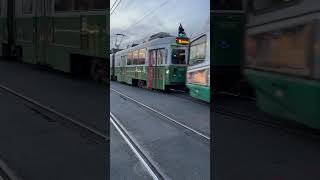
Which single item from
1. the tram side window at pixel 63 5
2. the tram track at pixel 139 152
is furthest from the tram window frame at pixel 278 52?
the tram side window at pixel 63 5

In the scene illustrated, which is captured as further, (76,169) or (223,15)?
(76,169)

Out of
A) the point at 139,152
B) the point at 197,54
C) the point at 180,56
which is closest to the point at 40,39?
the point at 139,152

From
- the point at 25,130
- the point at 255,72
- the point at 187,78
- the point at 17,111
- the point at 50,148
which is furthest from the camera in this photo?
the point at 17,111

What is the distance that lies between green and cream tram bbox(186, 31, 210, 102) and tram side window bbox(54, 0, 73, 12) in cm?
143

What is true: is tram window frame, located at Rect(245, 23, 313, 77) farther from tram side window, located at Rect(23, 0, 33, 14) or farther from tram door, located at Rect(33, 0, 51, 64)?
tram side window, located at Rect(23, 0, 33, 14)

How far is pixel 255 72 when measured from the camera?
27.0 inches

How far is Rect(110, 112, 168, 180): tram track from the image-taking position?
5.92 ft

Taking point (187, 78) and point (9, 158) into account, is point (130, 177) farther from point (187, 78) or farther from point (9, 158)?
point (9, 158)

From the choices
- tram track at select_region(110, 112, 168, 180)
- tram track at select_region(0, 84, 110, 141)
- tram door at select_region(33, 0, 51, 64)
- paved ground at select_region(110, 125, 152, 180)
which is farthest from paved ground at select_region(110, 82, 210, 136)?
tram door at select_region(33, 0, 51, 64)

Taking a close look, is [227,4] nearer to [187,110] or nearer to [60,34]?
[187,110]

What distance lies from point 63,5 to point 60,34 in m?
1.35

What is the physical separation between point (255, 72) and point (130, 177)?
1460mm

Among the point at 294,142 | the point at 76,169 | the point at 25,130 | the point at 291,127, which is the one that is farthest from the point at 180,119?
the point at 25,130

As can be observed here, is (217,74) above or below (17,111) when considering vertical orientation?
above
